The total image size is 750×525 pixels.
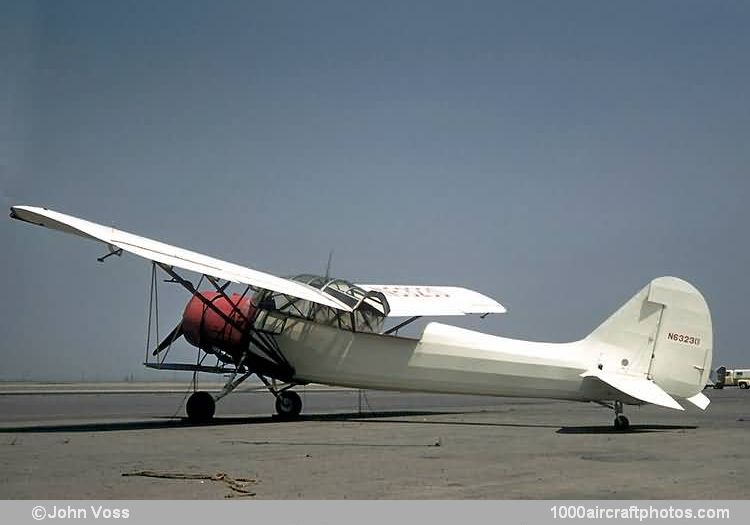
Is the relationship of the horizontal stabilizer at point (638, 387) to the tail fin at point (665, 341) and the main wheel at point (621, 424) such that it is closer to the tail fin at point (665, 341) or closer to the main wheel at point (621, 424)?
the tail fin at point (665, 341)

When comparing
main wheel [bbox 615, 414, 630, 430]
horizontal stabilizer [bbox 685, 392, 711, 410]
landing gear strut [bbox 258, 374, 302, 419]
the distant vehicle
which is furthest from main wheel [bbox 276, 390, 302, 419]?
the distant vehicle

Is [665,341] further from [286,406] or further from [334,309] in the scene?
[286,406]

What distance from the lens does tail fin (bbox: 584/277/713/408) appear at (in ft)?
56.4

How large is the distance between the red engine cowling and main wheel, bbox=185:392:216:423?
174 centimetres

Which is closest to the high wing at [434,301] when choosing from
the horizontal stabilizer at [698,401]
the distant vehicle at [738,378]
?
the horizontal stabilizer at [698,401]

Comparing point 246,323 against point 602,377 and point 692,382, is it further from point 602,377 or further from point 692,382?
point 692,382

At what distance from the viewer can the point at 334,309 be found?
2053cm

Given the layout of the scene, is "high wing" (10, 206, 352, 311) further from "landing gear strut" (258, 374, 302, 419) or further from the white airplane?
"landing gear strut" (258, 374, 302, 419)

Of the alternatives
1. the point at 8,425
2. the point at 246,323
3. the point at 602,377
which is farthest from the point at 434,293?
the point at 8,425

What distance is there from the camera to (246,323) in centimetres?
2081

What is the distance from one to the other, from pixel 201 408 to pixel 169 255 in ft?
11.3

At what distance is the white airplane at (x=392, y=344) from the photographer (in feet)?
56.6

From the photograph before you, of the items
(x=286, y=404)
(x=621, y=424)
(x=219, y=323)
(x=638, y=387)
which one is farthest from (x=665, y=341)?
(x=219, y=323)
